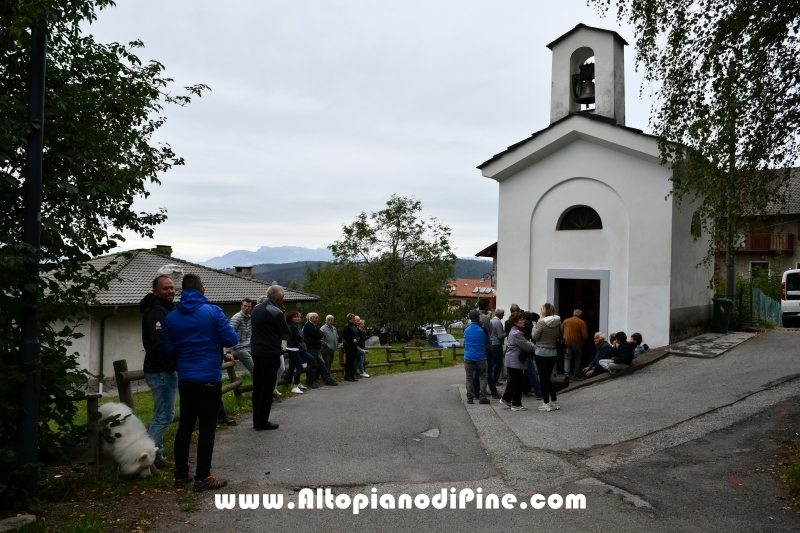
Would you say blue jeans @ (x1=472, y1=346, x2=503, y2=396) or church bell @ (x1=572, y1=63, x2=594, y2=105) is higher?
church bell @ (x1=572, y1=63, x2=594, y2=105)

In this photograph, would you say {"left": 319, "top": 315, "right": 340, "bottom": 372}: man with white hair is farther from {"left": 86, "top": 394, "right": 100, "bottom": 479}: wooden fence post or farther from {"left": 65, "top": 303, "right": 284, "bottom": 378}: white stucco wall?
{"left": 65, "top": 303, "right": 284, "bottom": 378}: white stucco wall

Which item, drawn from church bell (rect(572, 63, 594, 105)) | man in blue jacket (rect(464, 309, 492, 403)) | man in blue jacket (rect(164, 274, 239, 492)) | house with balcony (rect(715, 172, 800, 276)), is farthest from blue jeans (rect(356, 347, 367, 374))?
house with balcony (rect(715, 172, 800, 276))

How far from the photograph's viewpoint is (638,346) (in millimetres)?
13422

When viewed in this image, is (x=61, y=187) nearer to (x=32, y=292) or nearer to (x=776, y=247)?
(x=32, y=292)

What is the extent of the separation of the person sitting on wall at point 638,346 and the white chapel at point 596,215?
380 mm

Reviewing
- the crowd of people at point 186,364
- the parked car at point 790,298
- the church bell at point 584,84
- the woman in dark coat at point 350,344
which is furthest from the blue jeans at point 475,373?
the parked car at point 790,298

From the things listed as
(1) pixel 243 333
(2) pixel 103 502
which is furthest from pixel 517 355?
(2) pixel 103 502

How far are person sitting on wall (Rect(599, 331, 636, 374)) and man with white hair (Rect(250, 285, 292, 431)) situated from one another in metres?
6.96

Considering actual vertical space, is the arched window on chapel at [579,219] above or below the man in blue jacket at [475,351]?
above

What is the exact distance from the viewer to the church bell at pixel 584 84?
14742 mm

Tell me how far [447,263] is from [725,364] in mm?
33184

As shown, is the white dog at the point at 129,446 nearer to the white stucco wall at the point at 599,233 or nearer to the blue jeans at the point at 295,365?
the blue jeans at the point at 295,365

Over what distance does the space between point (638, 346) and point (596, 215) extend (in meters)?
3.14

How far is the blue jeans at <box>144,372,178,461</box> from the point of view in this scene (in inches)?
237
